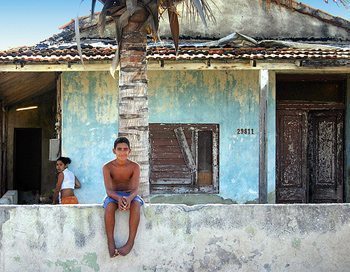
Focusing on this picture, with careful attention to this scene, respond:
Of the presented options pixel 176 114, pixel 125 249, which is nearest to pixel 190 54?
pixel 176 114

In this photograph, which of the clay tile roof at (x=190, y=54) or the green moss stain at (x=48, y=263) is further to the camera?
the clay tile roof at (x=190, y=54)

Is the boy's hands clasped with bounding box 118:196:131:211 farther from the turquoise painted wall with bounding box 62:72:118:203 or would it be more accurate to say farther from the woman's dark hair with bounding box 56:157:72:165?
the turquoise painted wall with bounding box 62:72:118:203

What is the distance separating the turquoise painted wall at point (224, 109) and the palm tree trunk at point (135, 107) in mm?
3858

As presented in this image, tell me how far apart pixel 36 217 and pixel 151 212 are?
Result: 1215 millimetres

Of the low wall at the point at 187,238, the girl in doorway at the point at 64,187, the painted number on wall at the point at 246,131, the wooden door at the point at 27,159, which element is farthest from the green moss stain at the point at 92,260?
the wooden door at the point at 27,159

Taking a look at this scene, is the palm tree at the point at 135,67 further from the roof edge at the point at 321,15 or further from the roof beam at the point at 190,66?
the roof edge at the point at 321,15

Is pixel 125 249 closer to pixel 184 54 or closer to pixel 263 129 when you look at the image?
pixel 263 129

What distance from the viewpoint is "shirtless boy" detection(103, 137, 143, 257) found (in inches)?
249

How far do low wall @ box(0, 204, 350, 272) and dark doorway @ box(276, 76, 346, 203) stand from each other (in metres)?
6.04

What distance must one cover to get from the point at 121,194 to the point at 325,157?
7.43 metres

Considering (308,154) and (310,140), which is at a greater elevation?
(310,140)

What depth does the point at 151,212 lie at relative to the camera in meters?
6.53

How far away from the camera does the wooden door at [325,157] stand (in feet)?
42.0

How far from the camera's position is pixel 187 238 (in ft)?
21.6
